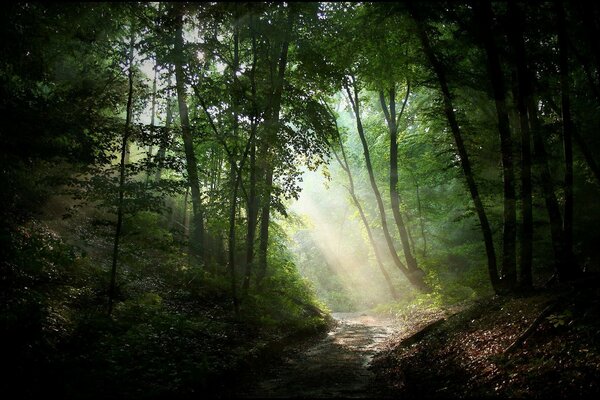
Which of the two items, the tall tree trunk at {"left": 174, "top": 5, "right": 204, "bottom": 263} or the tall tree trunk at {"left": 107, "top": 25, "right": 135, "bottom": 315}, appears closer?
the tall tree trunk at {"left": 107, "top": 25, "right": 135, "bottom": 315}

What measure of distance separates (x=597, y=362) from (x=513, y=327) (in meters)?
2.31

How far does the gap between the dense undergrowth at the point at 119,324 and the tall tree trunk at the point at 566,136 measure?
312 inches

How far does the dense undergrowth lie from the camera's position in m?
5.95

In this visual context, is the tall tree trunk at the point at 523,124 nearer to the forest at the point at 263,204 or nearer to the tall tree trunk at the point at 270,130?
the forest at the point at 263,204

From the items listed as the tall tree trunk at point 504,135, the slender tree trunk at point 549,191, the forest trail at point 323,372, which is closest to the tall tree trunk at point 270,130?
the forest trail at point 323,372

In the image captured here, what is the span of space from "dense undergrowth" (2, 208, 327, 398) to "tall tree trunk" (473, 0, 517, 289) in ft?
22.8

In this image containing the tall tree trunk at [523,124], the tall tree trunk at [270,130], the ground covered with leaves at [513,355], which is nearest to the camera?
the ground covered with leaves at [513,355]

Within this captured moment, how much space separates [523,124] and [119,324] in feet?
34.6

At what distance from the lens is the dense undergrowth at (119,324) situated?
5946 mm

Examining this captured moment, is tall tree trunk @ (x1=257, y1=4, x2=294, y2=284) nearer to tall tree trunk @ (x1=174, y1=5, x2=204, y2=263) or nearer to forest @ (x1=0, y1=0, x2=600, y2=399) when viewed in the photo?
forest @ (x1=0, y1=0, x2=600, y2=399)

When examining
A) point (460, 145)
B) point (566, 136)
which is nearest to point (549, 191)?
point (566, 136)

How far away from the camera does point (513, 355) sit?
6.36 metres

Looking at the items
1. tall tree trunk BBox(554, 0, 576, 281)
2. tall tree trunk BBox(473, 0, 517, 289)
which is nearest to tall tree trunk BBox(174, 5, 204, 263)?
tall tree trunk BBox(473, 0, 517, 289)

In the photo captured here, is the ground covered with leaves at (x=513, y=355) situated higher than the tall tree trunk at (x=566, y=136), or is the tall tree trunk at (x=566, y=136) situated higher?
the tall tree trunk at (x=566, y=136)
